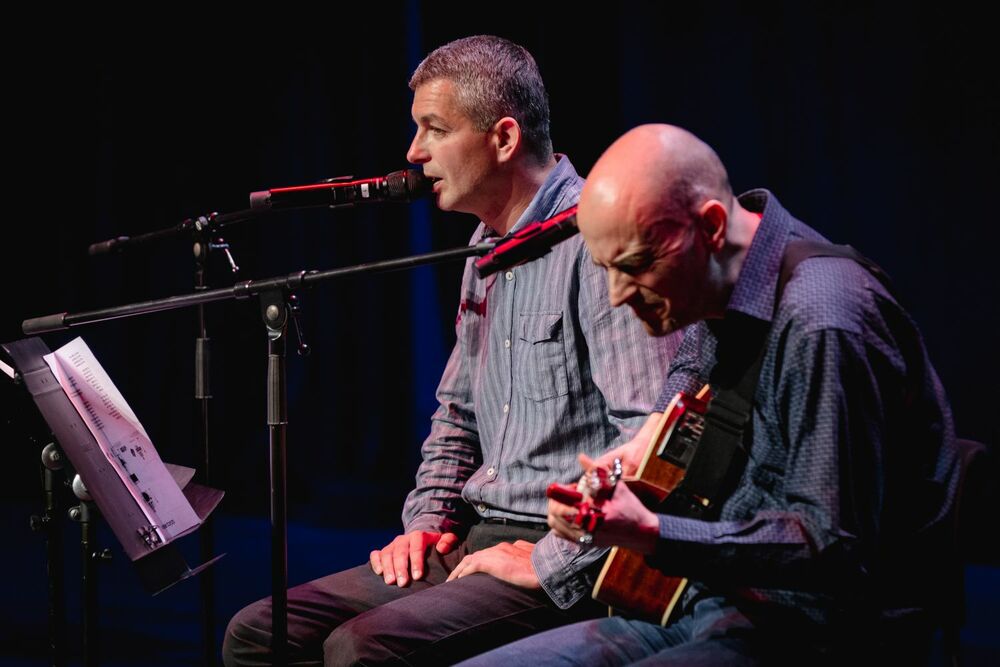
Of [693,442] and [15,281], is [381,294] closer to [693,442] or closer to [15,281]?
[15,281]

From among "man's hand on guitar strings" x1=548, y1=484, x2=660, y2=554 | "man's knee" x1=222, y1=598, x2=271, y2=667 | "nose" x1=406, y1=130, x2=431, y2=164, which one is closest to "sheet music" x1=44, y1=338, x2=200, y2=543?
"man's knee" x1=222, y1=598, x2=271, y2=667

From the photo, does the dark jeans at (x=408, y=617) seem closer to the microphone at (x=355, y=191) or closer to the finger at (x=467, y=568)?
the finger at (x=467, y=568)

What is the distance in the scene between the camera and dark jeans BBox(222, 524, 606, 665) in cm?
195

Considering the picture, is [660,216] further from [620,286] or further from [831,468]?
[831,468]

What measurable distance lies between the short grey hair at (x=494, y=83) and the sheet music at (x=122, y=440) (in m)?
1.03

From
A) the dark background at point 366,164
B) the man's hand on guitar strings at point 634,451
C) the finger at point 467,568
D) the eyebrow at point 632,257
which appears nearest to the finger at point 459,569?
the finger at point 467,568

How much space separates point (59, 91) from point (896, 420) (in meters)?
5.78

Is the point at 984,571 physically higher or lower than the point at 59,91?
lower

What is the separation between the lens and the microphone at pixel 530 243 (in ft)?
5.69

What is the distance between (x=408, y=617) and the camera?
6.48ft

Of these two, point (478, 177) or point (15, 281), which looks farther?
point (15, 281)

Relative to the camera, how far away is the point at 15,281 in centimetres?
615

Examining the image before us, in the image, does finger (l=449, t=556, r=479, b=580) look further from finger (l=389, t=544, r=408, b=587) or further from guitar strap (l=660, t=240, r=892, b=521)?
guitar strap (l=660, t=240, r=892, b=521)

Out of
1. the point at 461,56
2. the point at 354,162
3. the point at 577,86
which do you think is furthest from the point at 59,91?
the point at 461,56
